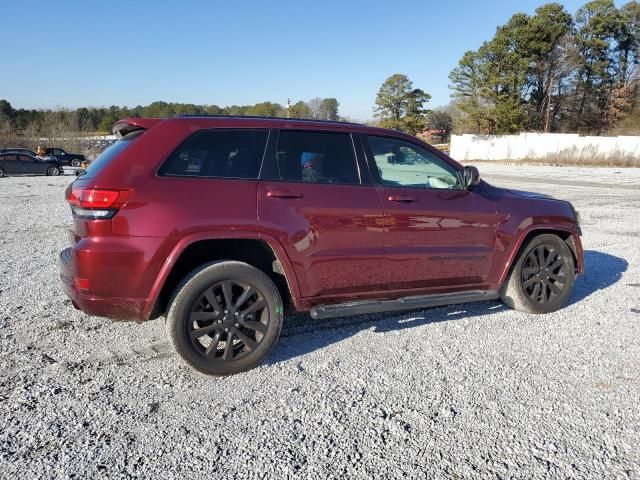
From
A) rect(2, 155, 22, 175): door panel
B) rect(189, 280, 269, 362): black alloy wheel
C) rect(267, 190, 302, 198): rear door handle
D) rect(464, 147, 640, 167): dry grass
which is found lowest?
rect(189, 280, 269, 362): black alloy wheel

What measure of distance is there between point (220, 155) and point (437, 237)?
191cm

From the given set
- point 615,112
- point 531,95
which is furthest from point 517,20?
point 615,112

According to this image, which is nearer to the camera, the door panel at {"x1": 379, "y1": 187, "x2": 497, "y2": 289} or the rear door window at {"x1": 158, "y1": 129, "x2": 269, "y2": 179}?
the rear door window at {"x1": 158, "y1": 129, "x2": 269, "y2": 179}

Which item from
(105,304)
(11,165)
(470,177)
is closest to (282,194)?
(105,304)

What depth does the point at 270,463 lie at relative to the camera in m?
2.42

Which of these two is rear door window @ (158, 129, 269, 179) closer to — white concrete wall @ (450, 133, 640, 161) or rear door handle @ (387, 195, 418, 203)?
rear door handle @ (387, 195, 418, 203)

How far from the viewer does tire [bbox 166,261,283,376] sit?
3211 mm

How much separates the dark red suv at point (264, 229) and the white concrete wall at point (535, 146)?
125 feet

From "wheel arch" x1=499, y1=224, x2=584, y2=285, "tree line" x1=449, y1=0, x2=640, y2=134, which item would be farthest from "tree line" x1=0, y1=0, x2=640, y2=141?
"wheel arch" x1=499, y1=224, x2=584, y2=285

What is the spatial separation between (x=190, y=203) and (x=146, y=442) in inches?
58.8

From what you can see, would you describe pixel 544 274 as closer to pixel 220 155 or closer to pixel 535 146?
pixel 220 155

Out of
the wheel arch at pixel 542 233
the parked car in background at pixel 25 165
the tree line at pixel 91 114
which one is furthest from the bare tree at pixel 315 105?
the wheel arch at pixel 542 233

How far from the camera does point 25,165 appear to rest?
27344mm

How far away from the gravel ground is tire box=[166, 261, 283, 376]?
16 cm
